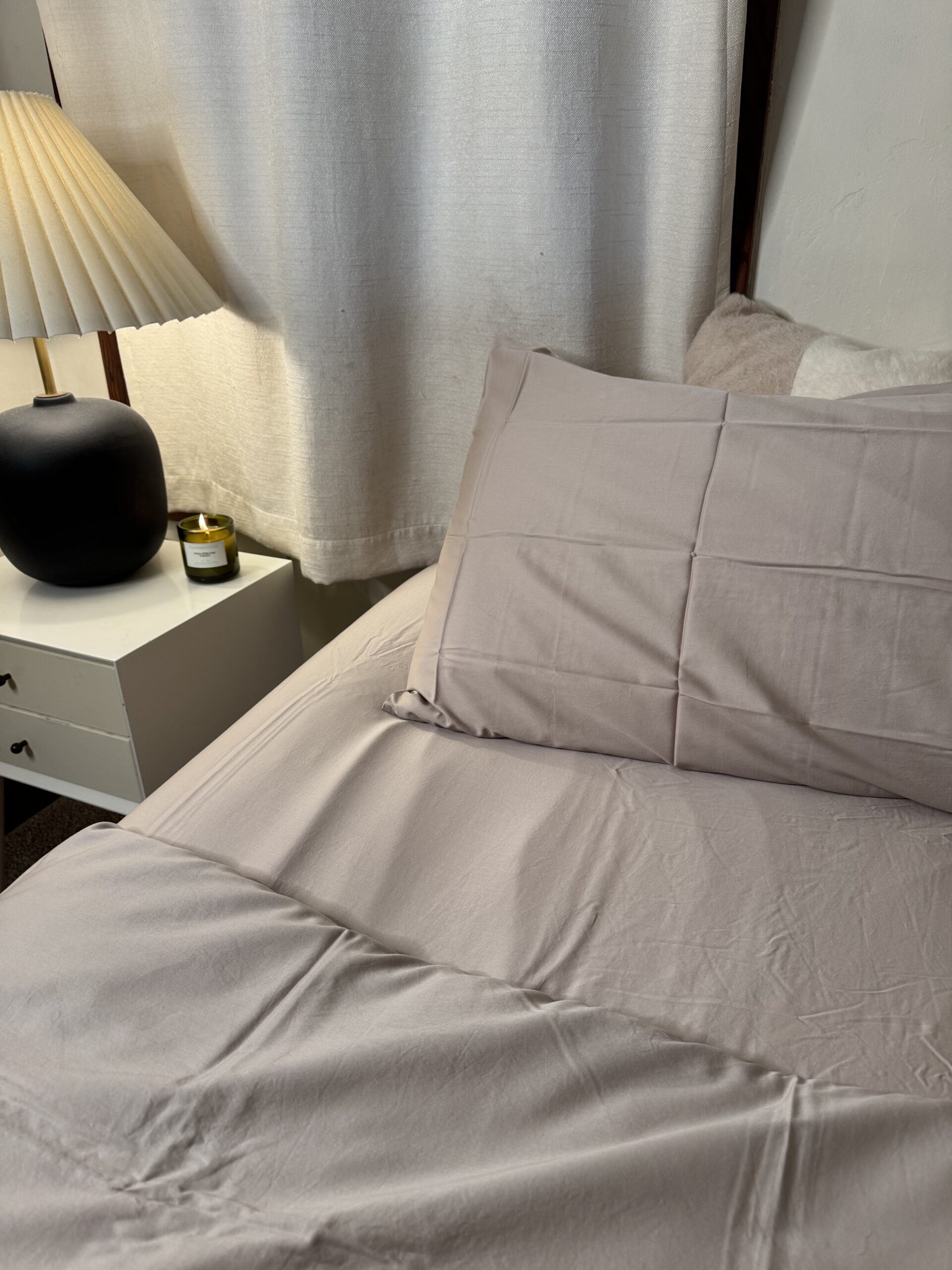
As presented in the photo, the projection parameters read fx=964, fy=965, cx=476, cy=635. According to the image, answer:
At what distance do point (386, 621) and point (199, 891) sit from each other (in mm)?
511

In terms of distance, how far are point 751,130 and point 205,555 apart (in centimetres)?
89

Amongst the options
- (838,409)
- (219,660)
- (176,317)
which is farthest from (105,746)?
(838,409)

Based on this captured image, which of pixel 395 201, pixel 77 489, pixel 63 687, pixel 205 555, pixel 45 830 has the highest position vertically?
pixel 395 201

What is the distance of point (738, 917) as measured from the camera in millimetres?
730

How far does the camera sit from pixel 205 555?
1361 mm

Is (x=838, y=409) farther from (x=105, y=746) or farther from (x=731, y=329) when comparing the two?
(x=105, y=746)

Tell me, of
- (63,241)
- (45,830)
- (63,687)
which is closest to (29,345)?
(63,241)

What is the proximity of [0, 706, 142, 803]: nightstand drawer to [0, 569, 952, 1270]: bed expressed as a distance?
0.40 m

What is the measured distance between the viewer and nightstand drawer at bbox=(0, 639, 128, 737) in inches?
47.6

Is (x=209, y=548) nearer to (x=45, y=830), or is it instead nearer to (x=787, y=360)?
(x=45, y=830)

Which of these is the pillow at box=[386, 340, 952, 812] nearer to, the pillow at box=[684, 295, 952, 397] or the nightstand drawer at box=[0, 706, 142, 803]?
the pillow at box=[684, 295, 952, 397]

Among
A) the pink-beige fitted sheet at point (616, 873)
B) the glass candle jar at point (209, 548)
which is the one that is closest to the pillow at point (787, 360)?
the pink-beige fitted sheet at point (616, 873)

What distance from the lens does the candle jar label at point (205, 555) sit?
4.45 feet

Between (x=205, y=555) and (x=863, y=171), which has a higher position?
(x=863, y=171)
